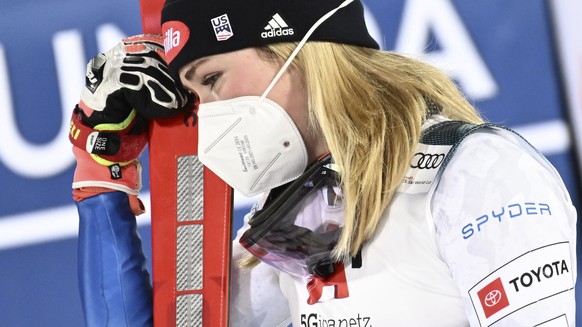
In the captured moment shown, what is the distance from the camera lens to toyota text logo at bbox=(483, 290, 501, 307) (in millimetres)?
1005

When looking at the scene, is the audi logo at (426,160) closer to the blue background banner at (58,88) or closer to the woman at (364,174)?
the woman at (364,174)

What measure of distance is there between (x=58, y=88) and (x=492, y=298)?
1.47 meters

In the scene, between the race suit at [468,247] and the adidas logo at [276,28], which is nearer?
the race suit at [468,247]

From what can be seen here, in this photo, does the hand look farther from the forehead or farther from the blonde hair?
the blonde hair

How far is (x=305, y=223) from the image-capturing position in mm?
1270

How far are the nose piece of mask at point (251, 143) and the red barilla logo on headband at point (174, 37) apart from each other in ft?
0.33

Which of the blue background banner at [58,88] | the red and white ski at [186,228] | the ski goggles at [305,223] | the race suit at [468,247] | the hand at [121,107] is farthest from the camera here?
the blue background banner at [58,88]

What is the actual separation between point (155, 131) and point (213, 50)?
12.2 inches

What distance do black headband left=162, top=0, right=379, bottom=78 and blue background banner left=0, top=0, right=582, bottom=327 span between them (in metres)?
0.74

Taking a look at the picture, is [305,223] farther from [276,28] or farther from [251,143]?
[276,28]

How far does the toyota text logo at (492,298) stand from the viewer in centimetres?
100

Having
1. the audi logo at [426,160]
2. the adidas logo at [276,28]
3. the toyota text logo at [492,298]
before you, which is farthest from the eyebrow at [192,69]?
the toyota text logo at [492,298]

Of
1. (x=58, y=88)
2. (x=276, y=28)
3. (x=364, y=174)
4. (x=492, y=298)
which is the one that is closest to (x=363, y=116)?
(x=364, y=174)

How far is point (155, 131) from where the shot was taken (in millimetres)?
1529
